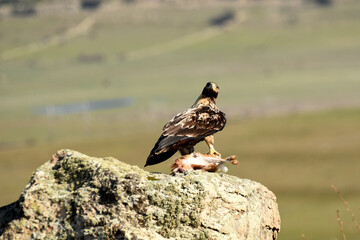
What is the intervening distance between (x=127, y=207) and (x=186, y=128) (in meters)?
1.71

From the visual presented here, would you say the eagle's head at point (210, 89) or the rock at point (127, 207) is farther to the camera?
the eagle's head at point (210, 89)

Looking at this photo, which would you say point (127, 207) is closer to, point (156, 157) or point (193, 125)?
point (156, 157)

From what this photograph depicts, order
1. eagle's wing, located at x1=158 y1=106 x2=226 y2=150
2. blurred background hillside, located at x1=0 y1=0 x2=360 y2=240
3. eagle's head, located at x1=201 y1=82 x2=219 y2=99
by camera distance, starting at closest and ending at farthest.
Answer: eagle's wing, located at x1=158 y1=106 x2=226 y2=150 → eagle's head, located at x1=201 y1=82 x2=219 y2=99 → blurred background hillside, located at x1=0 y1=0 x2=360 y2=240

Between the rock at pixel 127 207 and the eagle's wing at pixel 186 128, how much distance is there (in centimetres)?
71

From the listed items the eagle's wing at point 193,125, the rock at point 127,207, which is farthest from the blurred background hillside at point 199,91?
the rock at point 127,207

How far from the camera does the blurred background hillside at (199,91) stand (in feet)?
139

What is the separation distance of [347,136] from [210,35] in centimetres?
12998

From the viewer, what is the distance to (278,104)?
11056cm

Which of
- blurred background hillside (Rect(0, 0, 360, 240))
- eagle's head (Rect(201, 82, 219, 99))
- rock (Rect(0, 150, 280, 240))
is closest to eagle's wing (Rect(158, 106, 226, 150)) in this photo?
eagle's head (Rect(201, 82, 219, 99))

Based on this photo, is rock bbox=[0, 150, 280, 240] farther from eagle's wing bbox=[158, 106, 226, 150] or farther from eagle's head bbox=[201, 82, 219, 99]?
eagle's head bbox=[201, 82, 219, 99]

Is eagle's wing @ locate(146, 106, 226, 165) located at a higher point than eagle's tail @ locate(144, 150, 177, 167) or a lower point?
higher

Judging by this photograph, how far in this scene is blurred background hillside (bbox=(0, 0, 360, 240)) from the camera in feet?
139

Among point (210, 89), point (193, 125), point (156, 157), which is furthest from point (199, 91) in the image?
point (156, 157)

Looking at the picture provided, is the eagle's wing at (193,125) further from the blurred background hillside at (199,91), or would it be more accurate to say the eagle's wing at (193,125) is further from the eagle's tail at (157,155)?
the blurred background hillside at (199,91)
